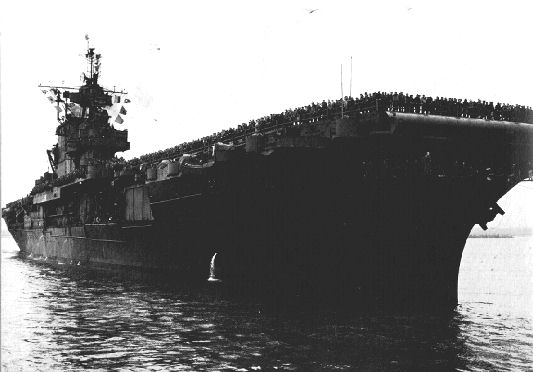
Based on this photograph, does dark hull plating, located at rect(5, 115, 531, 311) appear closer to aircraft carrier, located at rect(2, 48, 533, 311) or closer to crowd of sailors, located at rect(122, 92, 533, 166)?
aircraft carrier, located at rect(2, 48, 533, 311)

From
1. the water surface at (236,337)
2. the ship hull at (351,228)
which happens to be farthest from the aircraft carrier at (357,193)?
the water surface at (236,337)

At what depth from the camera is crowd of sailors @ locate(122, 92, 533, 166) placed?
14.4 m

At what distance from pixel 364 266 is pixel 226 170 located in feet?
15.3

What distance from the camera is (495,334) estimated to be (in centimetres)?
1209

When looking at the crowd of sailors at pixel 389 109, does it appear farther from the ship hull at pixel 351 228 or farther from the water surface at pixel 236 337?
the water surface at pixel 236 337

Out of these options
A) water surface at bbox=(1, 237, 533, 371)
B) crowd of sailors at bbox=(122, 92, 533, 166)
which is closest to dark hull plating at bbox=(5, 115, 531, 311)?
crowd of sailors at bbox=(122, 92, 533, 166)

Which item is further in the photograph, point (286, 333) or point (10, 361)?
point (286, 333)

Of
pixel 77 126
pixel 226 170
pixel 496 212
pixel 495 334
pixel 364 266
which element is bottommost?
pixel 495 334

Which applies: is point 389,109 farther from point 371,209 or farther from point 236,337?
point 236,337

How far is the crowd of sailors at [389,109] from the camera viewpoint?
1438 centimetres

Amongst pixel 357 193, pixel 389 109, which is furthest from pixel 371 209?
pixel 389 109

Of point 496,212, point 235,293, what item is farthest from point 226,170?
point 496,212

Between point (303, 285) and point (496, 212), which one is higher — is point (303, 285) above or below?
below

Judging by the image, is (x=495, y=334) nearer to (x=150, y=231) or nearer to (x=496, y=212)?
(x=496, y=212)
